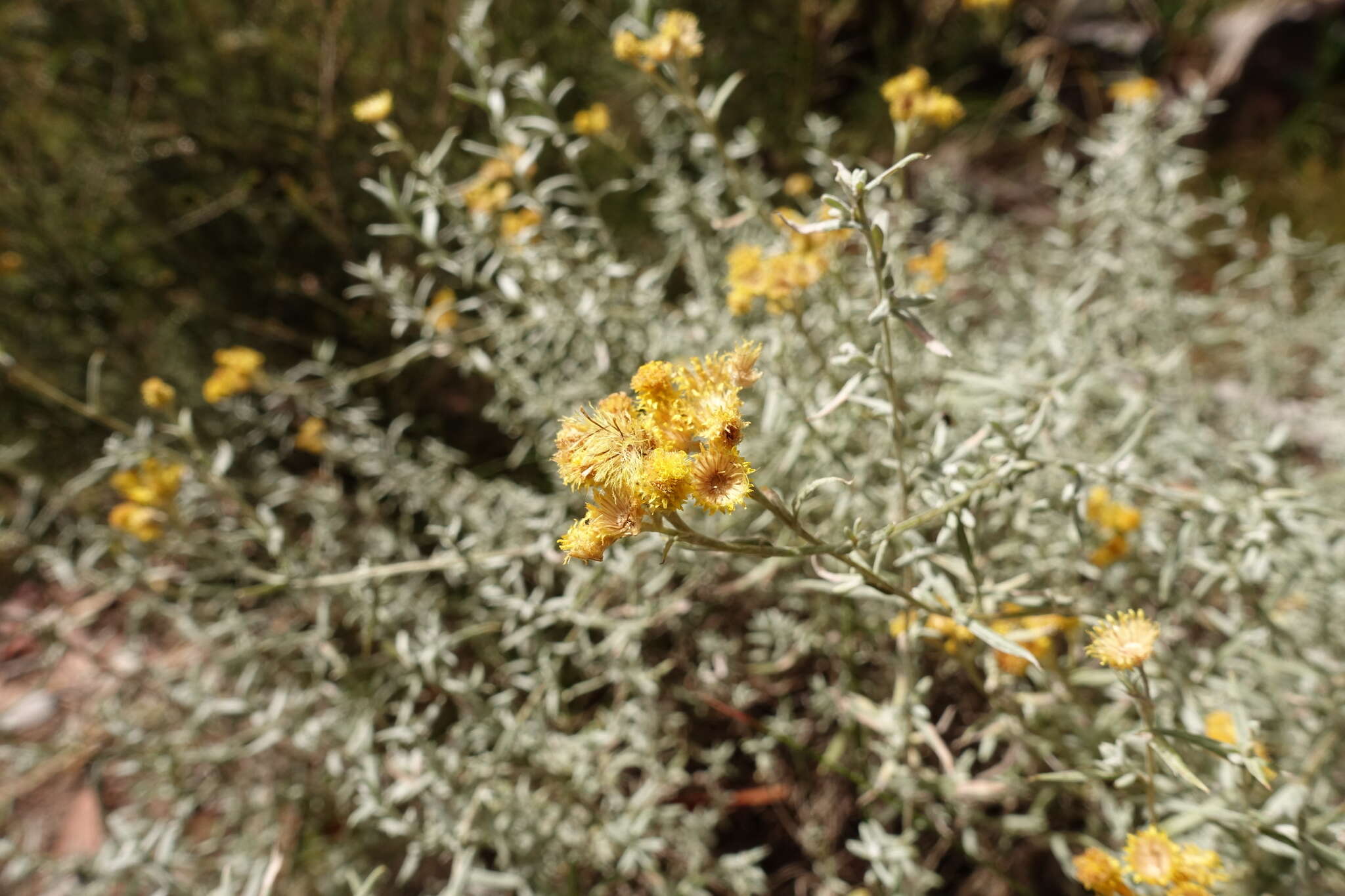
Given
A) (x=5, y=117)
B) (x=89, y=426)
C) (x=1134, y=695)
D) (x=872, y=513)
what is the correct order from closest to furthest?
(x=1134, y=695) → (x=872, y=513) → (x=5, y=117) → (x=89, y=426)

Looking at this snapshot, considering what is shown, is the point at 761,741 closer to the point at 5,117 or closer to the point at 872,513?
the point at 872,513

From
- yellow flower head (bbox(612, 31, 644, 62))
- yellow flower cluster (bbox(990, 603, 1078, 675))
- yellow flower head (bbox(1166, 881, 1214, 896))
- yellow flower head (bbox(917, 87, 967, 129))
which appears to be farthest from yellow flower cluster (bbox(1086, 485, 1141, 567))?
yellow flower head (bbox(612, 31, 644, 62))

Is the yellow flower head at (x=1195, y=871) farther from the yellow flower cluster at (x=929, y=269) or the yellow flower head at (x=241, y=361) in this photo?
the yellow flower head at (x=241, y=361)

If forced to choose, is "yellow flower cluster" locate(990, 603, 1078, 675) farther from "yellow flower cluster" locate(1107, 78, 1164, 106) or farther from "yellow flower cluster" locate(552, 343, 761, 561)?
"yellow flower cluster" locate(1107, 78, 1164, 106)

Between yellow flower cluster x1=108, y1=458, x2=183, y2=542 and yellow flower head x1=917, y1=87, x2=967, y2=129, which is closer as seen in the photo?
yellow flower head x1=917, y1=87, x2=967, y2=129

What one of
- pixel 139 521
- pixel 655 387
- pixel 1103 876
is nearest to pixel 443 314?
pixel 139 521

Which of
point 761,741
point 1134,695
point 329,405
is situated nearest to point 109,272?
point 329,405
